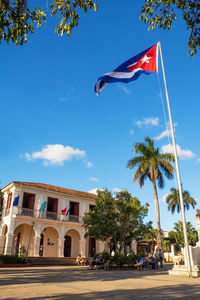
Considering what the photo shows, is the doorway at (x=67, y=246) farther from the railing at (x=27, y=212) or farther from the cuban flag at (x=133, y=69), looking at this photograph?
the cuban flag at (x=133, y=69)

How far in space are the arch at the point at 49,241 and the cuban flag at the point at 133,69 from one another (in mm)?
20167

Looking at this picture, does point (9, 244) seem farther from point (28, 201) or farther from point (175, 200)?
point (175, 200)

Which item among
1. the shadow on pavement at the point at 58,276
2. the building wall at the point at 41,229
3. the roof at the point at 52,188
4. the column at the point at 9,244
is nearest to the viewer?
the shadow on pavement at the point at 58,276

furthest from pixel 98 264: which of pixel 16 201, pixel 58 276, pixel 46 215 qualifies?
pixel 46 215

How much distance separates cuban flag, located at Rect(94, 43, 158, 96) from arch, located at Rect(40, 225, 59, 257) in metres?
20.2

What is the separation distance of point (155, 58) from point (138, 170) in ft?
54.5

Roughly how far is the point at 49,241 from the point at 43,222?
3147 mm

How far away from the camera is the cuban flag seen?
36.6 ft

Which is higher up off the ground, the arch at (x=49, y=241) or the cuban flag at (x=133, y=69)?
the cuban flag at (x=133, y=69)

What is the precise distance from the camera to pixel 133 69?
1141 cm

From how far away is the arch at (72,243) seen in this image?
1151 inches

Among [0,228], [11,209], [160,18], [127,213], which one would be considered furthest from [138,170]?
[160,18]

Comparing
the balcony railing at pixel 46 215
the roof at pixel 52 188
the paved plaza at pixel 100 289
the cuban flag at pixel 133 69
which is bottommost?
the paved plaza at pixel 100 289

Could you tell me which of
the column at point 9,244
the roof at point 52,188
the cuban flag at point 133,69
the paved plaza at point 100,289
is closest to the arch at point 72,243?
the roof at point 52,188
